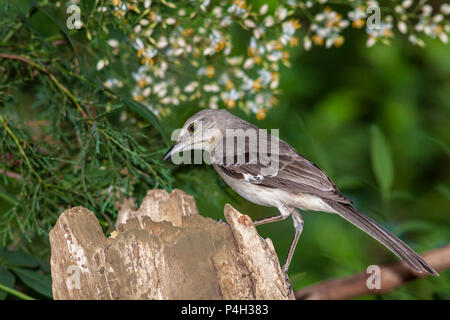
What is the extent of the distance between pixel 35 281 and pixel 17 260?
0.17m

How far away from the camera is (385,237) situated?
2730mm

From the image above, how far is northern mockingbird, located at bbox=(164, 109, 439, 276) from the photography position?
3023 mm

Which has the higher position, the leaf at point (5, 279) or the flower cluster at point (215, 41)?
the flower cluster at point (215, 41)

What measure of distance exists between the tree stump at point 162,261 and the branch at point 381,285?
109cm

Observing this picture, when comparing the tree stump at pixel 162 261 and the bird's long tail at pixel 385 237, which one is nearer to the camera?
the tree stump at pixel 162 261

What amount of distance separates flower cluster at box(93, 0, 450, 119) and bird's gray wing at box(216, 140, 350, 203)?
334 mm

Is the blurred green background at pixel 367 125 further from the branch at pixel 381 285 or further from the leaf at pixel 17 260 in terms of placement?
the leaf at pixel 17 260

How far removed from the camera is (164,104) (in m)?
3.17

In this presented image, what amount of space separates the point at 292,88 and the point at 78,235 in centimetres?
338

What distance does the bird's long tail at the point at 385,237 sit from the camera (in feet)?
8.33

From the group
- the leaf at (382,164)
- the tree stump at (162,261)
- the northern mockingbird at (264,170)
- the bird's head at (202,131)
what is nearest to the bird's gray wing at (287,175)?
the northern mockingbird at (264,170)

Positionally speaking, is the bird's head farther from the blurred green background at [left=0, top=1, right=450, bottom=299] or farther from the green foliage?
the green foliage

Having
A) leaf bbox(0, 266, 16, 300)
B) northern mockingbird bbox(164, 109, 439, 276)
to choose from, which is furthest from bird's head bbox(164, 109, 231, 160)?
leaf bbox(0, 266, 16, 300)
